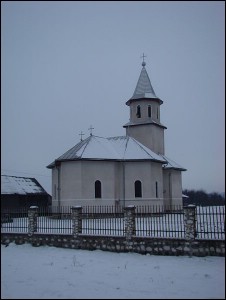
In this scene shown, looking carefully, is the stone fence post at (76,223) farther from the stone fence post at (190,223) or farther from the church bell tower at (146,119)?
the church bell tower at (146,119)

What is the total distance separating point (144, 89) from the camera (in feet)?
108

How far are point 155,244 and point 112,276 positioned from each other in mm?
3058

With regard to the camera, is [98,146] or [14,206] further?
[14,206]

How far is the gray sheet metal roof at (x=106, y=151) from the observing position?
83.9ft

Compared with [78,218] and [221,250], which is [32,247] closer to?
[78,218]

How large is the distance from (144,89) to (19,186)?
1573cm

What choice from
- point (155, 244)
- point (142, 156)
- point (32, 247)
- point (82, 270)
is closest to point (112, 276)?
point (82, 270)

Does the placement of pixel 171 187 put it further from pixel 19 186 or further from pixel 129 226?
pixel 129 226

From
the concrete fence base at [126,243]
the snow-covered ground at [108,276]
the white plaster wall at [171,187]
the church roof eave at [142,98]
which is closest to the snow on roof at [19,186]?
the white plaster wall at [171,187]

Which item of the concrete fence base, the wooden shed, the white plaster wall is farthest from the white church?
the concrete fence base

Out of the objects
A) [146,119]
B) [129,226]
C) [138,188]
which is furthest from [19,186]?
[129,226]

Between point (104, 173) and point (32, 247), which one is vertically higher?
point (104, 173)

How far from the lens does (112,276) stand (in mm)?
9562

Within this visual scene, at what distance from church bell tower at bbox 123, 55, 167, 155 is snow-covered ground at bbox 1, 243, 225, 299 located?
19484 mm
